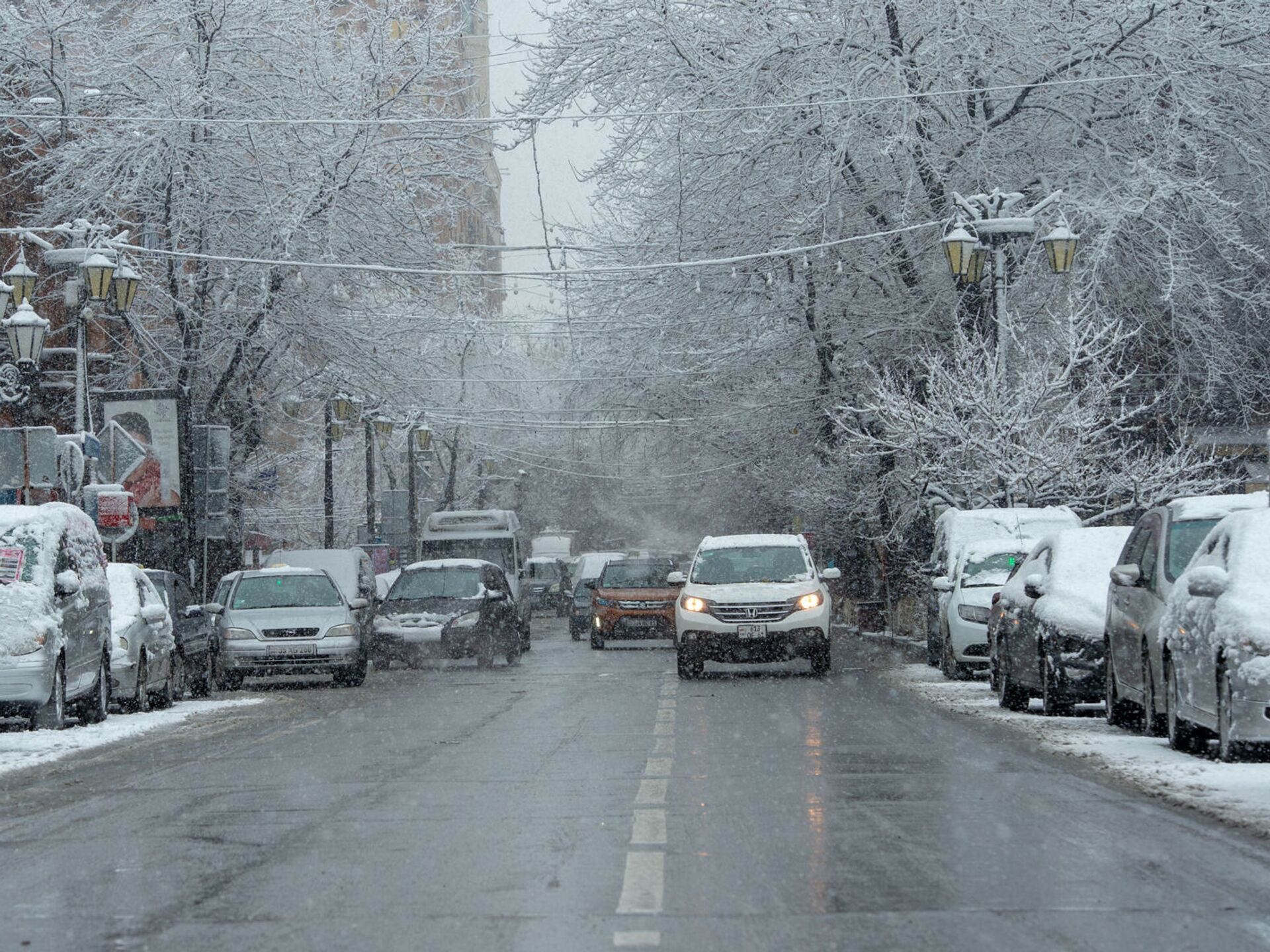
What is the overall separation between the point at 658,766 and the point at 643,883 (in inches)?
194

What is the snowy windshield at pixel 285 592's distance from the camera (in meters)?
26.4

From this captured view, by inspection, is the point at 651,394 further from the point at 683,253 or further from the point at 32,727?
the point at 32,727

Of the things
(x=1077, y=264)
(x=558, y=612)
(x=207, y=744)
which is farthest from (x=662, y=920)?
(x=558, y=612)

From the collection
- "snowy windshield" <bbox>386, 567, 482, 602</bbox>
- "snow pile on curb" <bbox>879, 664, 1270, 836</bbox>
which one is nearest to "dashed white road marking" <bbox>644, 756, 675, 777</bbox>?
"snow pile on curb" <bbox>879, 664, 1270, 836</bbox>

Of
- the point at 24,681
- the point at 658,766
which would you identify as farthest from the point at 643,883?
the point at 24,681

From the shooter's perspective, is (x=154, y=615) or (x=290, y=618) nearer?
(x=154, y=615)

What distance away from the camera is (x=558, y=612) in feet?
253

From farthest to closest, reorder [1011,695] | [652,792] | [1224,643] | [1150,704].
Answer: [1011,695], [1150,704], [1224,643], [652,792]

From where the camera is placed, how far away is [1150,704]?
14055 millimetres

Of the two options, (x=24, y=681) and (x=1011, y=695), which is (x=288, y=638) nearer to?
(x=24, y=681)

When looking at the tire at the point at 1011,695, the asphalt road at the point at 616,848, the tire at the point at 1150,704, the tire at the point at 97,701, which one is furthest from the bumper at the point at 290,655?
the tire at the point at 1150,704

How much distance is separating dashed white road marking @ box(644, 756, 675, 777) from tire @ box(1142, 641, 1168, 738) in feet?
11.7

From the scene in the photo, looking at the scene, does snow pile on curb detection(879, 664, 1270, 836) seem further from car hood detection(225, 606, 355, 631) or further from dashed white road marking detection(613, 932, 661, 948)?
car hood detection(225, 606, 355, 631)

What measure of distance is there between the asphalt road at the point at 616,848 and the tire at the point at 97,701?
2769 millimetres
